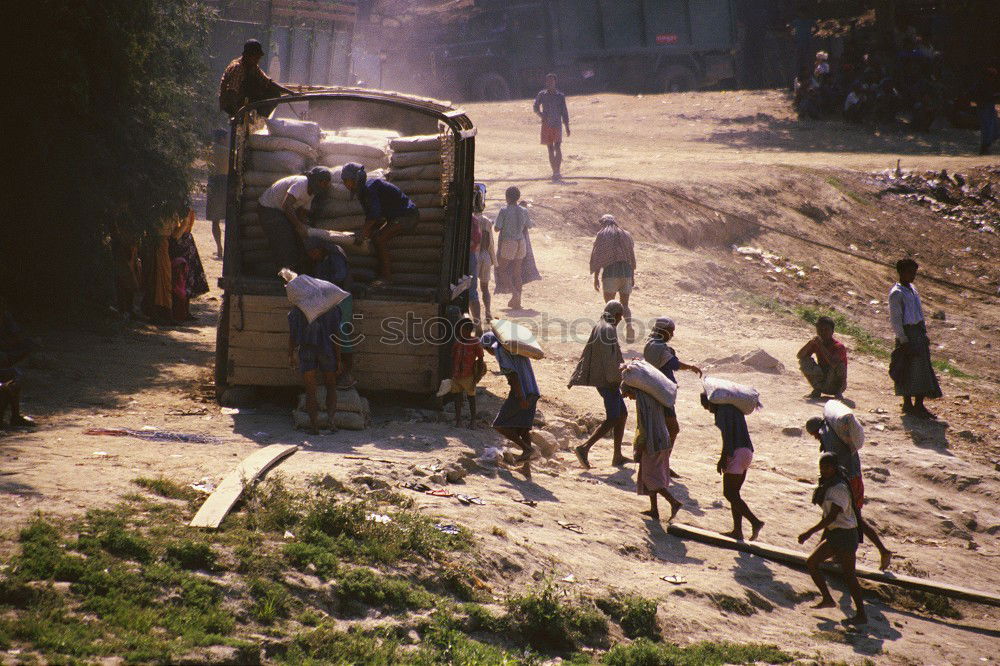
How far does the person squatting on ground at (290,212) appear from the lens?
820cm

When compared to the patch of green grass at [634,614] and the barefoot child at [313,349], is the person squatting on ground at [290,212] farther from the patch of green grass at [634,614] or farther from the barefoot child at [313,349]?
the patch of green grass at [634,614]

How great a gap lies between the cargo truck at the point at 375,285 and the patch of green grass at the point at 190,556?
3361 millimetres

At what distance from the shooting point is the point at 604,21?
29.0m

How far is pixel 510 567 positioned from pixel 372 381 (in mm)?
3100

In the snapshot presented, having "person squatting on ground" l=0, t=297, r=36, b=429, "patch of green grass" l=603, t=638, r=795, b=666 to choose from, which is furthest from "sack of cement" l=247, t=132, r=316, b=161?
"patch of green grass" l=603, t=638, r=795, b=666

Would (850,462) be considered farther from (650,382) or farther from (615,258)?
(615,258)

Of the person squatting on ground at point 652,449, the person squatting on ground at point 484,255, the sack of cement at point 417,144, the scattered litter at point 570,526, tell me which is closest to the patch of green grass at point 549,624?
the scattered litter at point 570,526

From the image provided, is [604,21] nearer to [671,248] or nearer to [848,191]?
[848,191]

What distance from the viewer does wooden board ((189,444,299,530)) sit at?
5.52 m

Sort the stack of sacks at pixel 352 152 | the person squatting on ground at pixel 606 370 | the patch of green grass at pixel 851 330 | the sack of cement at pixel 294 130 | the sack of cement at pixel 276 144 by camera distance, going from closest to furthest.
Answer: the person squatting on ground at pixel 606 370 → the sack of cement at pixel 276 144 → the sack of cement at pixel 294 130 → the stack of sacks at pixel 352 152 → the patch of green grass at pixel 851 330

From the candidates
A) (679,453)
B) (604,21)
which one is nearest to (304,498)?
(679,453)

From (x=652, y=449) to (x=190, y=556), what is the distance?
3351mm

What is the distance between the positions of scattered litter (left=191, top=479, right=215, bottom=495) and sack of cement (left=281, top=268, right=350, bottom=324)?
6.10 ft

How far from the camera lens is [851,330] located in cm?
1401
